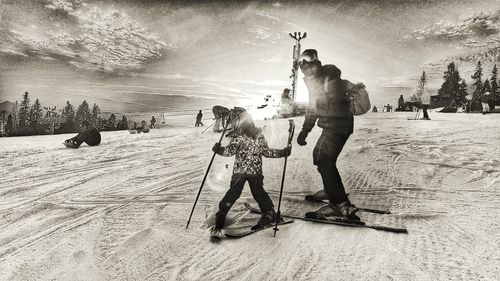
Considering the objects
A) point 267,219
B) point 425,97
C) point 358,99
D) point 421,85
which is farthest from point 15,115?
point 358,99

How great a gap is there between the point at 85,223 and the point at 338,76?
3.14m

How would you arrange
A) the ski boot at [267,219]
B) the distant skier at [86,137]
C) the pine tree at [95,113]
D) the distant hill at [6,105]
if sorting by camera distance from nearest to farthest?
the ski boot at [267,219]
the distant skier at [86,137]
the pine tree at [95,113]
the distant hill at [6,105]

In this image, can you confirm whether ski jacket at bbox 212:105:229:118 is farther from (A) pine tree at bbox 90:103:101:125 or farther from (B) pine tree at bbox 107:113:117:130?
(B) pine tree at bbox 107:113:117:130

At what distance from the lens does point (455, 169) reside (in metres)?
5.96

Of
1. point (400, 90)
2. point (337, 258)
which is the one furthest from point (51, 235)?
point (400, 90)

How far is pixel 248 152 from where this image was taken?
3562 millimetres

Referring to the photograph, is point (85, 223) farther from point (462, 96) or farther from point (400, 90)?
point (462, 96)

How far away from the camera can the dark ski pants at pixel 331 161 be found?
3633mm

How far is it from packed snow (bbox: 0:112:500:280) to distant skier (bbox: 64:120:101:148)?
1.31 m

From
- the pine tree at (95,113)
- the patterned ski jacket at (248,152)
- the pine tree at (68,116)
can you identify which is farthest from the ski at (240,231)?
the pine tree at (68,116)

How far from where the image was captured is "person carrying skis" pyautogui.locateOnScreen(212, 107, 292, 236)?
350cm

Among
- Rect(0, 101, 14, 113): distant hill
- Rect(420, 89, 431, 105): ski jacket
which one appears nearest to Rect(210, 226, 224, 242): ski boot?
Rect(420, 89, 431, 105): ski jacket

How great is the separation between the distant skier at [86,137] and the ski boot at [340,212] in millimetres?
7501

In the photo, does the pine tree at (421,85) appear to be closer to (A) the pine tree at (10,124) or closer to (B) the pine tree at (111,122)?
(B) the pine tree at (111,122)
